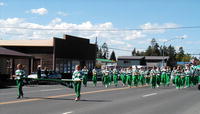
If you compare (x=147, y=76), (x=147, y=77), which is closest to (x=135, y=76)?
(x=147, y=76)

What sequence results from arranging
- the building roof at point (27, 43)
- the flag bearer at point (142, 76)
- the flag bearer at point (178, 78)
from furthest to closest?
the building roof at point (27, 43)
the flag bearer at point (142, 76)
the flag bearer at point (178, 78)

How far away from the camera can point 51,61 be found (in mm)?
45844

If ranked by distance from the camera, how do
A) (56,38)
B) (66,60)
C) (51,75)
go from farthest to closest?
(66,60)
(56,38)
(51,75)

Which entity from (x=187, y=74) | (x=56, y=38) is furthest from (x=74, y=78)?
(x=56, y=38)

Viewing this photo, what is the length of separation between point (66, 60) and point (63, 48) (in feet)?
6.48

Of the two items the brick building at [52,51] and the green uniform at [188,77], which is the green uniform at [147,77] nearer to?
the green uniform at [188,77]

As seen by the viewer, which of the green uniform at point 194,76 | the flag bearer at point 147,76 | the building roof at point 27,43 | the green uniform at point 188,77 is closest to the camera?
the green uniform at point 188,77

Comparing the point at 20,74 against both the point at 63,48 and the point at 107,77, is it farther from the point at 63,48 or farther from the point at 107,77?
the point at 63,48

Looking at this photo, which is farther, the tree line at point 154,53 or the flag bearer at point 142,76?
the tree line at point 154,53

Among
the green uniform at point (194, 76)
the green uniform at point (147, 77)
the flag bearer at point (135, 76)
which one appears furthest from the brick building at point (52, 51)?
the green uniform at point (194, 76)

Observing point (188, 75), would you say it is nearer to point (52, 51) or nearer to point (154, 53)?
point (52, 51)

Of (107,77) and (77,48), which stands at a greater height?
(77,48)

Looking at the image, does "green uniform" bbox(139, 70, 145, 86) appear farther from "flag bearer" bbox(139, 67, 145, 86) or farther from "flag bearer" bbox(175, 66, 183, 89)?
"flag bearer" bbox(175, 66, 183, 89)

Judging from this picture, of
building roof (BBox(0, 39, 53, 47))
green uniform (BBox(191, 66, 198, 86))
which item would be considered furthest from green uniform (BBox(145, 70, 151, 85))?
building roof (BBox(0, 39, 53, 47))
